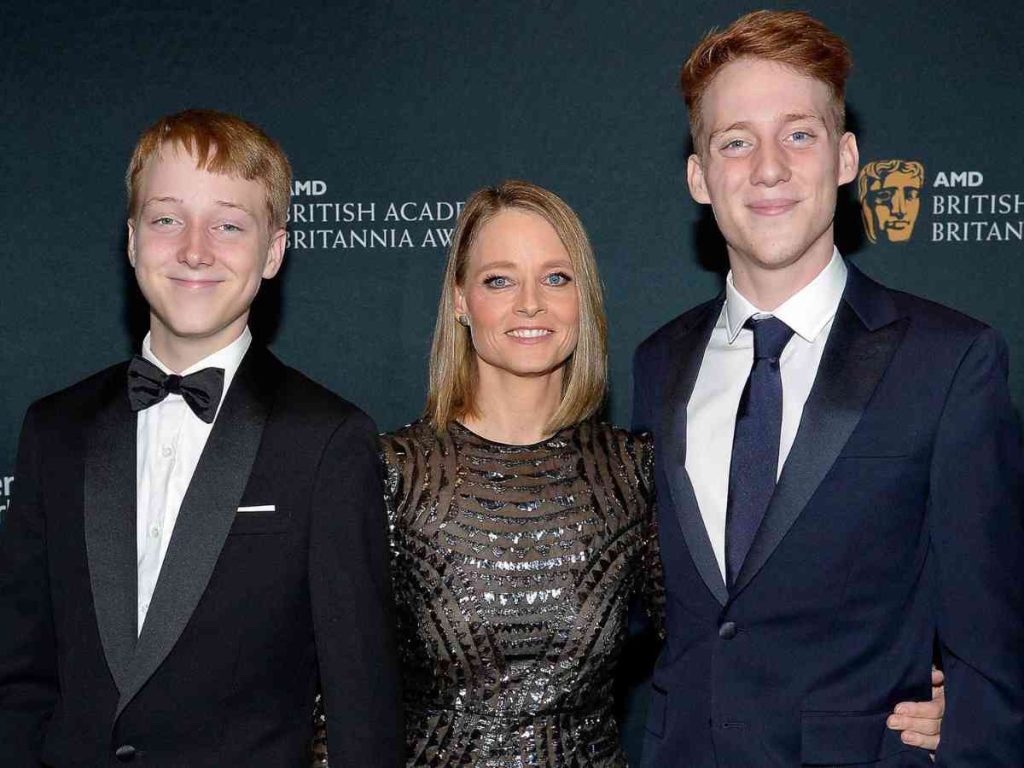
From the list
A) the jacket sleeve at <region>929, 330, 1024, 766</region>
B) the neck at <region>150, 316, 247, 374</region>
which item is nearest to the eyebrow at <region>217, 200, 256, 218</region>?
the neck at <region>150, 316, 247, 374</region>

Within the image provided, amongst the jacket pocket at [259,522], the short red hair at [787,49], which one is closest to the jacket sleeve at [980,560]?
the short red hair at [787,49]

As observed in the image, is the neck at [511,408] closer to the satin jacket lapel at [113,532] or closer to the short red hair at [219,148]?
the short red hair at [219,148]

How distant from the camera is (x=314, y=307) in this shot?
325 cm

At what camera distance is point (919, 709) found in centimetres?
180

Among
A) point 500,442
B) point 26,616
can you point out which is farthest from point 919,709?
point 26,616

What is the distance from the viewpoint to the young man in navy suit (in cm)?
175

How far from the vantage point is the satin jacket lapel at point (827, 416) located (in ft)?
5.96

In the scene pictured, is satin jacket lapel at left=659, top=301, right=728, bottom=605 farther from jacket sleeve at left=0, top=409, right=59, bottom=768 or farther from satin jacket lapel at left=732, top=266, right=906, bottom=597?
jacket sleeve at left=0, top=409, right=59, bottom=768

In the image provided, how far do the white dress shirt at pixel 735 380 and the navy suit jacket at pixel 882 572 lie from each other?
0.16 ft

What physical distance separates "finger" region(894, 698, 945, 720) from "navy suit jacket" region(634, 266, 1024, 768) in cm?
2

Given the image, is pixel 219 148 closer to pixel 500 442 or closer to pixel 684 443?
pixel 500 442

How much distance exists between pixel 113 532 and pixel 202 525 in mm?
144

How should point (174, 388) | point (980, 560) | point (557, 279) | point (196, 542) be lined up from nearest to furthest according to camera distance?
point (980, 560) < point (196, 542) < point (174, 388) < point (557, 279)

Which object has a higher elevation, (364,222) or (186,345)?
(364,222)
